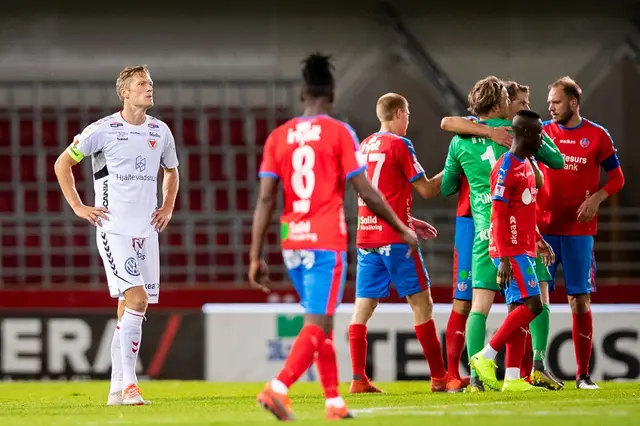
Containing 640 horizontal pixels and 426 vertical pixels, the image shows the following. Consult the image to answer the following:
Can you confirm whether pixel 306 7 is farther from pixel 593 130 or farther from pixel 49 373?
pixel 593 130

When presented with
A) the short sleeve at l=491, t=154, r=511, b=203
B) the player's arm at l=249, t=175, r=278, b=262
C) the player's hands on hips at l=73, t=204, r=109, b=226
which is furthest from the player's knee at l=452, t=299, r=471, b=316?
the player's arm at l=249, t=175, r=278, b=262

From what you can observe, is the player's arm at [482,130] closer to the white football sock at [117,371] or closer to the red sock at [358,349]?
the red sock at [358,349]

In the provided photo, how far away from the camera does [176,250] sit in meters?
15.1

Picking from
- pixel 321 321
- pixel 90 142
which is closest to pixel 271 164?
pixel 321 321

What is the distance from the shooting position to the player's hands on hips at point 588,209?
9.00m

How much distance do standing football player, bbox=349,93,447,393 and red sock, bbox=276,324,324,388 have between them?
2.50 meters

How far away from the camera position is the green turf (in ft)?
20.4

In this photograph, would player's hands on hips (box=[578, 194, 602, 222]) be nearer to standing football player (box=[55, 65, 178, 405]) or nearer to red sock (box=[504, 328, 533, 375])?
red sock (box=[504, 328, 533, 375])

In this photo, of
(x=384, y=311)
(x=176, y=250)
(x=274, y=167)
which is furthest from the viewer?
(x=176, y=250)

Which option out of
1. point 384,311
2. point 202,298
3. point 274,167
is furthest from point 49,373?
point 274,167

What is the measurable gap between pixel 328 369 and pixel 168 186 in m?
2.82

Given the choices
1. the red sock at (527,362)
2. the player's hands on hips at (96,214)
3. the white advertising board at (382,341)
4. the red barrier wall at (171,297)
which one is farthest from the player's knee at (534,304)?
the red barrier wall at (171,297)

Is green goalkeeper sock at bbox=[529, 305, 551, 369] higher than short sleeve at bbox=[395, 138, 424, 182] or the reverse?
the reverse

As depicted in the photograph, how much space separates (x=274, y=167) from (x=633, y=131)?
11391 millimetres
